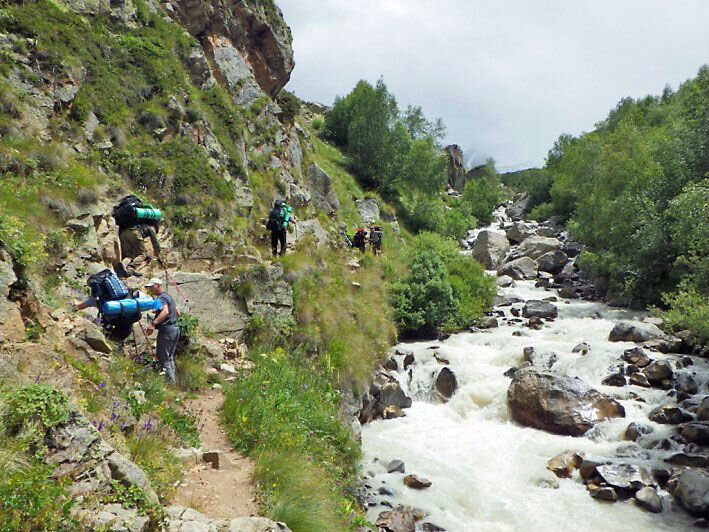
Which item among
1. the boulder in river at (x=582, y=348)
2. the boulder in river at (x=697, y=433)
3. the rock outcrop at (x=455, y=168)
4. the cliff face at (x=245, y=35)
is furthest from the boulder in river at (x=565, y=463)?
the rock outcrop at (x=455, y=168)

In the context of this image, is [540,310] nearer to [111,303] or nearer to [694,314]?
[694,314]

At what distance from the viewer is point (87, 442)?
5.26 meters

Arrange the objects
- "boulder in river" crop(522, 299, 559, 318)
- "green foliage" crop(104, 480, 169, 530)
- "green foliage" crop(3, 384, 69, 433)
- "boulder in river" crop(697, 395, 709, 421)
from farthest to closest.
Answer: "boulder in river" crop(522, 299, 559, 318) < "boulder in river" crop(697, 395, 709, 421) < "green foliage" crop(104, 480, 169, 530) < "green foliage" crop(3, 384, 69, 433)

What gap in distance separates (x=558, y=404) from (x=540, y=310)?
11.4 meters

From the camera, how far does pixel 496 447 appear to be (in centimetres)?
1404

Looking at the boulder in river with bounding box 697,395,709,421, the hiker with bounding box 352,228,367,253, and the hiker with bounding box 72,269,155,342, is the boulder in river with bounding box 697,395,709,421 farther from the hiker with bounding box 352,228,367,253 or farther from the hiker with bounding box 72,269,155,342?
the hiker with bounding box 72,269,155,342

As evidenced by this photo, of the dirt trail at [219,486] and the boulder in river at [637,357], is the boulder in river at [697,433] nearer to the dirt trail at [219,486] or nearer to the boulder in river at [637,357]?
the boulder in river at [637,357]

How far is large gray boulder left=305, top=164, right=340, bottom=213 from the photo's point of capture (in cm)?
2773

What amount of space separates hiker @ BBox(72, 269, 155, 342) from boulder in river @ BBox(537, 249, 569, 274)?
3398 cm

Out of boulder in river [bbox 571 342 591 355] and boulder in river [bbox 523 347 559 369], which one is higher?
boulder in river [bbox 571 342 591 355]

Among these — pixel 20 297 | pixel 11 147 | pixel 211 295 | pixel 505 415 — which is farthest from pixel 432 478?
pixel 11 147

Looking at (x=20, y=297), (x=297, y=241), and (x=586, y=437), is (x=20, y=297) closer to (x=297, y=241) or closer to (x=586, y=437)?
(x=297, y=241)

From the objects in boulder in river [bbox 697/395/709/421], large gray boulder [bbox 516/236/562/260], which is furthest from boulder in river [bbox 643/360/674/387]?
large gray boulder [bbox 516/236/562/260]

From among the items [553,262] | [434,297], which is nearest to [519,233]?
[553,262]
